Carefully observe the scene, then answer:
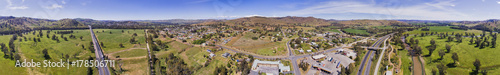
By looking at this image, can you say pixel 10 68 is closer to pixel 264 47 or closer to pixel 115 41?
Answer: pixel 115 41

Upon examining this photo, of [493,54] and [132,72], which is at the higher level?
[493,54]

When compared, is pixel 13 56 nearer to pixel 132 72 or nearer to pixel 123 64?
pixel 123 64

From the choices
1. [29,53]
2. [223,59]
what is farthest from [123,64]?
[29,53]

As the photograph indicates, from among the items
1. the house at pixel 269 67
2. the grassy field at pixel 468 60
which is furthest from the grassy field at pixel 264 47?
the grassy field at pixel 468 60

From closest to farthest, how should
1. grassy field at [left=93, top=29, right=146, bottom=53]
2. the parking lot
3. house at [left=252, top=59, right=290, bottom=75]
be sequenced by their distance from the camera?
house at [left=252, top=59, right=290, bottom=75] → the parking lot → grassy field at [left=93, top=29, right=146, bottom=53]

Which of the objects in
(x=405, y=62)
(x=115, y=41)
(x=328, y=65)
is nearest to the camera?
(x=328, y=65)

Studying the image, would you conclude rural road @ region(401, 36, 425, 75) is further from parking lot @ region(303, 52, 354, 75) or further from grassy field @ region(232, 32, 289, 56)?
grassy field @ region(232, 32, 289, 56)

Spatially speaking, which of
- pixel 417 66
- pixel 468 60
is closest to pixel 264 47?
pixel 417 66

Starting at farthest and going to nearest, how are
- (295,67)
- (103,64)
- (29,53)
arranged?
(29,53) → (103,64) → (295,67)

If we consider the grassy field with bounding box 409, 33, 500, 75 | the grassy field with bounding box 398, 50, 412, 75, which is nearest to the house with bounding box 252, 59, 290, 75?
the grassy field with bounding box 398, 50, 412, 75

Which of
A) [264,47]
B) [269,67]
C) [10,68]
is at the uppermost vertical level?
[264,47]

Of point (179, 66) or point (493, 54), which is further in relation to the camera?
point (493, 54)
